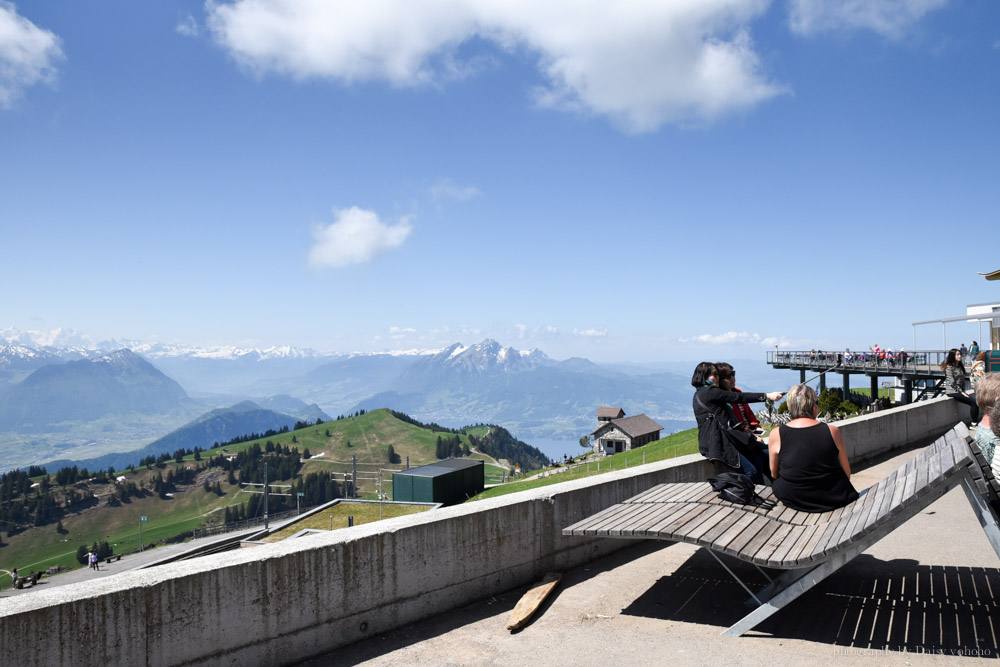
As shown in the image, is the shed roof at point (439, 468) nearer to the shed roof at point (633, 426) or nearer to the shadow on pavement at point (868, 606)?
the shed roof at point (633, 426)

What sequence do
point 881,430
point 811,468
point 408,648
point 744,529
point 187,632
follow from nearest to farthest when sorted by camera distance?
point 187,632 → point 408,648 → point 744,529 → point 811,468 → point 881,430

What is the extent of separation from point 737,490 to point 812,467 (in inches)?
23.6

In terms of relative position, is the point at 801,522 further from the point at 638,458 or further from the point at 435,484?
the point at 435,484

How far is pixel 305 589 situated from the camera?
414cm

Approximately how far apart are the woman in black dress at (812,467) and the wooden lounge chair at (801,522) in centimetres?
10

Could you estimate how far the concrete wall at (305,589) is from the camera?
3.31 m

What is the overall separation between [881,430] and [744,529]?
27.8ft

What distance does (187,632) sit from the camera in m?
3.65

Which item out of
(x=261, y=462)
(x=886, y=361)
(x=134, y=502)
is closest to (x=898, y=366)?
(x=886, y=361)

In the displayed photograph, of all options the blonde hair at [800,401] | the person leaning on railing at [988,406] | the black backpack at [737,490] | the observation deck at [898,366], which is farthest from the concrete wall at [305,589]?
the observation deck at [898,366]

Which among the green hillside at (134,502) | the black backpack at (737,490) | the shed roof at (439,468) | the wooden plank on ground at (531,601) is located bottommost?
the green hillside at (134,502)

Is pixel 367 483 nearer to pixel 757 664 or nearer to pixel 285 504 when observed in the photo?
pixel 285 504

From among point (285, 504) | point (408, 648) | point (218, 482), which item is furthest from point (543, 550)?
point (218, 482)

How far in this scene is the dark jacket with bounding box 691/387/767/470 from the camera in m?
6.41
